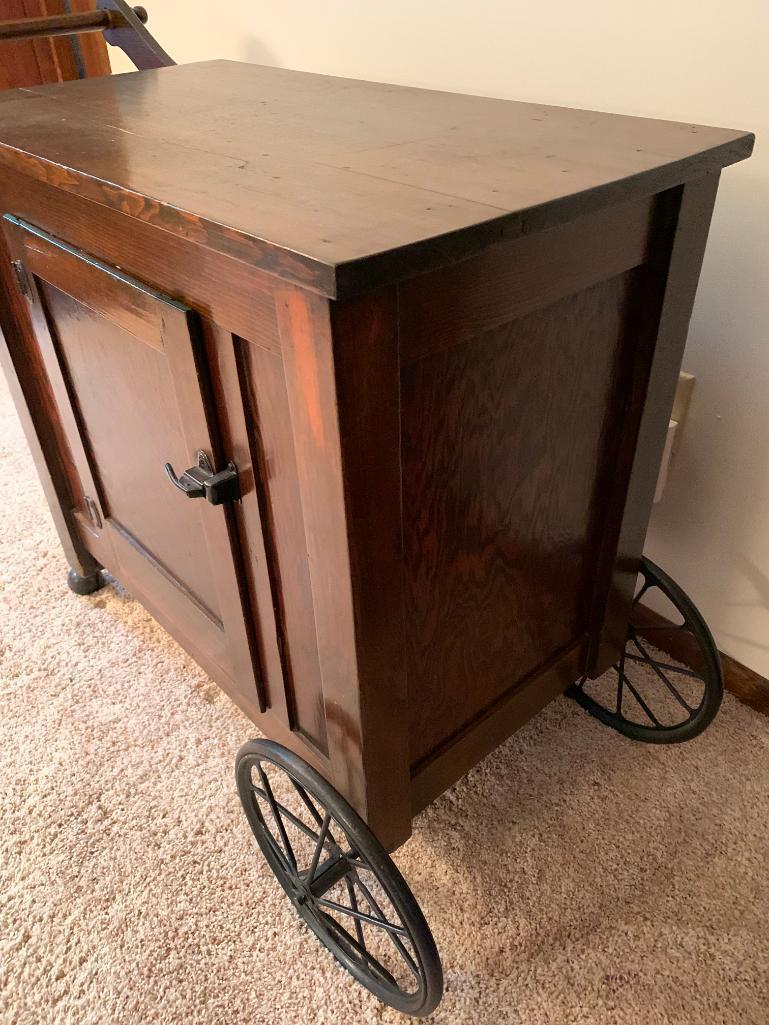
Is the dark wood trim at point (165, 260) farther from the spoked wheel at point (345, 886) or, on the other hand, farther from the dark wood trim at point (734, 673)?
the dark wood trim at point (734, 673)

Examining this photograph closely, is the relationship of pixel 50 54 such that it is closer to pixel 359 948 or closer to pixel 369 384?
pixel 369 384

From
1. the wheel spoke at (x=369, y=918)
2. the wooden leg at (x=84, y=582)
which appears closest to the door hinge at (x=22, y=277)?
the wooden leg at (x=84, y=582)

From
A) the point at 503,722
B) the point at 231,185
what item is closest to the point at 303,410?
the point at 231,185

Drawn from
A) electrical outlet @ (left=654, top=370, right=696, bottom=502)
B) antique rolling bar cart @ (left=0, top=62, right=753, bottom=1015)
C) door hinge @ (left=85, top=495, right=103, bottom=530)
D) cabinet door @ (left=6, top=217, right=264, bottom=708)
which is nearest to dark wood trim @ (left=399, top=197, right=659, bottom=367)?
antique rolling bar cart @ (left=0, top=62, right=753, bottom=1015)

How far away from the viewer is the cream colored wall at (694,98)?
904 mm

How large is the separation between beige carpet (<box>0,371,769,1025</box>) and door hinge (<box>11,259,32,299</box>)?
25.9 inches

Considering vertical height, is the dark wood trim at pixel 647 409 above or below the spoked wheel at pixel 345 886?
above

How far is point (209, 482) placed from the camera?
767mm

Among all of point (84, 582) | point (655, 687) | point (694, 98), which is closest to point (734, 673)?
point (655, 687)

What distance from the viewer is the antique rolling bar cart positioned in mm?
589

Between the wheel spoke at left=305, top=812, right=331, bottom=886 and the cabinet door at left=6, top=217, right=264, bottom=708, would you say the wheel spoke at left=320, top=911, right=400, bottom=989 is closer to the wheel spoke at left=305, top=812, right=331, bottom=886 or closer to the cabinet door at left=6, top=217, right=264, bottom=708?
the wheel spoke at left=305, top=812, right=331, bottom=886

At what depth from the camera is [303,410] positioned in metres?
0.59

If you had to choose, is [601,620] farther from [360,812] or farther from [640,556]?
[360,812]

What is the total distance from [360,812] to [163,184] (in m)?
0.63
